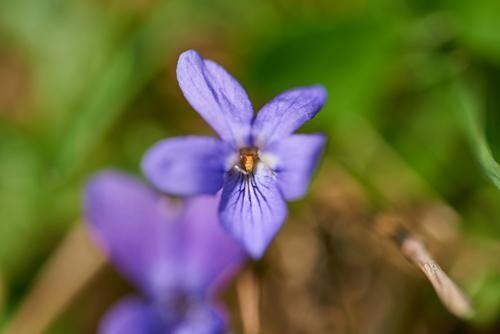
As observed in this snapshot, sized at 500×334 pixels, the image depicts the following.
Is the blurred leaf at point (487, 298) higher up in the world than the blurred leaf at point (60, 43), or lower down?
lower down

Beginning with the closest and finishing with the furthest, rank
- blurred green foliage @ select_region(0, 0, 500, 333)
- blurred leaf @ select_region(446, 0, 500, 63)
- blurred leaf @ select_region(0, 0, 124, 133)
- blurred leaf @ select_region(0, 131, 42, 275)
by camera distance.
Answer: blurred leaf @ select_region(446, 0, 500, 63) → blurred green foliage @ select_region(0, 0, 500, 333) → blurred leaf @ select_region(0, 131, 42, 275) → blurred leaf @ select_region(0, 0, 124, 133)

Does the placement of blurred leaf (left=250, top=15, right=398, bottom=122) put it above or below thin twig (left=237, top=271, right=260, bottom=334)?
above

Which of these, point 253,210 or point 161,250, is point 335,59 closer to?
point 161,250

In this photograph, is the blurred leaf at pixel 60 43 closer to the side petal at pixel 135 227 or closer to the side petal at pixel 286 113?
the side petal at pixel 135 227

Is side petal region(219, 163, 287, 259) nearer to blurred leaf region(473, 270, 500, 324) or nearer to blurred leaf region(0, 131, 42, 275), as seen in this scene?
blurred leaf region(473, 270, 500, 324)

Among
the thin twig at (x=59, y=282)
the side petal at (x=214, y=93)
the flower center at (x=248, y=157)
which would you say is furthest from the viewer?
the thin twig at (x=59, y=282)

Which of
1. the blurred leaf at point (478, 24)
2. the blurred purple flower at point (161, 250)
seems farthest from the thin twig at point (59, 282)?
the blurred leaf at point (478, 24)

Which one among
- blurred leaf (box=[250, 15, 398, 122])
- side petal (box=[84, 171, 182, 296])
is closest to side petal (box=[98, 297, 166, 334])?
side petal (box=[84, 171, 182, 296])
